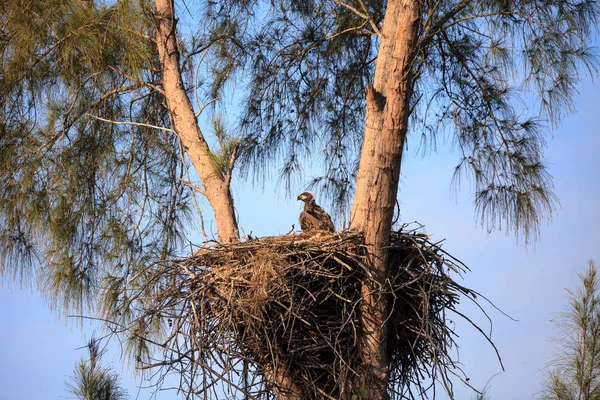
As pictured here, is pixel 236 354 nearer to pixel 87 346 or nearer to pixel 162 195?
pixel 87 346

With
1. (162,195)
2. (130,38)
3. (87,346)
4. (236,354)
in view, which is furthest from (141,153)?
(236,354)

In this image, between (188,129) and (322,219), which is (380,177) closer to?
(322,219)

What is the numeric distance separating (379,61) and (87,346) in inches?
97.7

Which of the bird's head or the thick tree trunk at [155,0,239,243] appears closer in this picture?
the thick tree trunk at [155,0,239,243]

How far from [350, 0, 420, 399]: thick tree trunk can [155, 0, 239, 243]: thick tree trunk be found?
3.46 ft

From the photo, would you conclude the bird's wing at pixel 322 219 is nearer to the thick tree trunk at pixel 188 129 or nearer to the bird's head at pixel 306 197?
the bird's head at pixel 306 197

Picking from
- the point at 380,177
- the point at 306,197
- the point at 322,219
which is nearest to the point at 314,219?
the point at 322,219

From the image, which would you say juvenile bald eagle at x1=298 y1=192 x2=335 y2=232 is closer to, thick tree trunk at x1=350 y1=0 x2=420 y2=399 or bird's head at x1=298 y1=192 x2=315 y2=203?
bird's head at x1=298 y1=192 x2=315 y2=203

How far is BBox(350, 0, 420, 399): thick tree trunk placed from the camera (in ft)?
14.0

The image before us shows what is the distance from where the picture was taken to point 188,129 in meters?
5.39

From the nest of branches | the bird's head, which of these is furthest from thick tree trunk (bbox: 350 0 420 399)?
the bird's head

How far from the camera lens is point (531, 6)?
586 cm

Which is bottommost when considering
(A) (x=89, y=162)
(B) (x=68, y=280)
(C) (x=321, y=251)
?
(C) (x=321, y=251)

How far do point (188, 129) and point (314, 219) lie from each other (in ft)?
3.62
